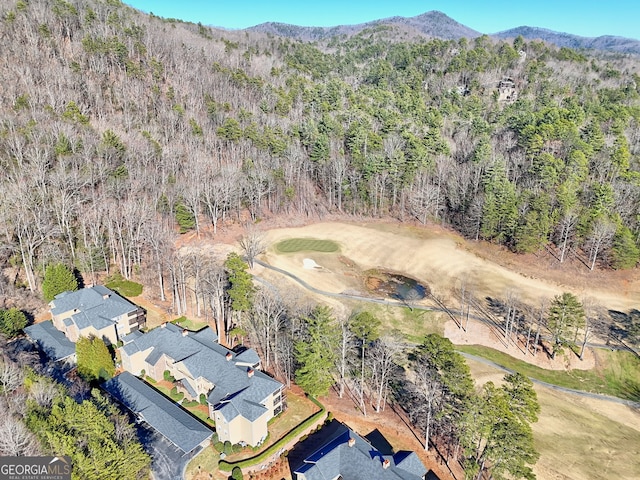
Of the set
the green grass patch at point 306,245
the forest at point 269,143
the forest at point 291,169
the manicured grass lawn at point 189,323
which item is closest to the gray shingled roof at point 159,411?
the forest at point 291,169

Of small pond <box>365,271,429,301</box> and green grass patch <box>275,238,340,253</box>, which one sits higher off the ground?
green grass patch <box>275,238,340,253</box>

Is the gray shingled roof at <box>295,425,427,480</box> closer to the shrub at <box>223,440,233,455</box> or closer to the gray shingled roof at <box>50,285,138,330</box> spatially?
the shrub at <box>223,440,233,455</box>

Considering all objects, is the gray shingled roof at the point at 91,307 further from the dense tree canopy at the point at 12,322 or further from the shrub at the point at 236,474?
the shrub at the point at 236,474

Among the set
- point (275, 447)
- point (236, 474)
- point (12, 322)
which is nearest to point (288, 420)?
point (275, 447)

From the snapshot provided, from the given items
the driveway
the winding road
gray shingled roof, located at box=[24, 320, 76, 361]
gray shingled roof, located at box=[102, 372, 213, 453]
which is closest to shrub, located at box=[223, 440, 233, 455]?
gray shingled roof, located at box=[102, 372, 213, 453]

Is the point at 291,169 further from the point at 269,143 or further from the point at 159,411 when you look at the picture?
the point at 159,411

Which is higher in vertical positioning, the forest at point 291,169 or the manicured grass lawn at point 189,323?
the forest at point 291,169

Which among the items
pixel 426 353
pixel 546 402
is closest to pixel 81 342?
pixel 426 353
